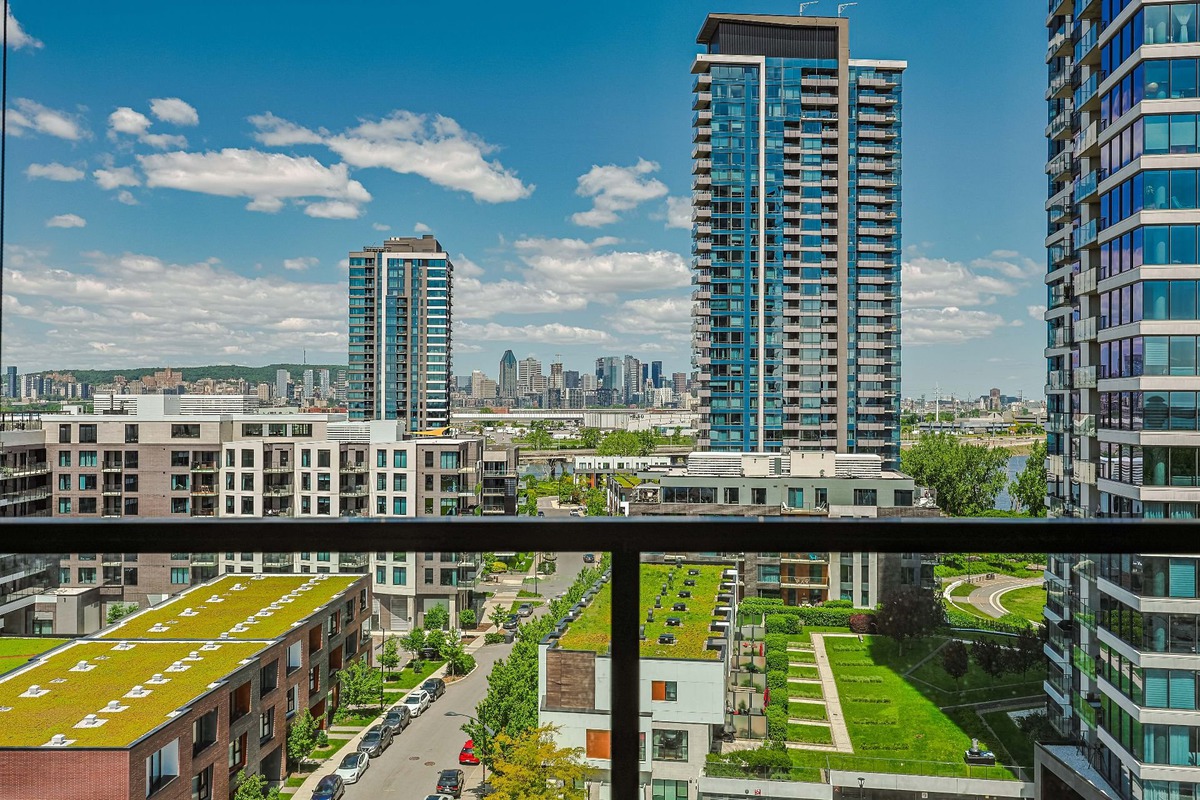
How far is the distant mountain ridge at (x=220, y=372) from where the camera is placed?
7.88 metres

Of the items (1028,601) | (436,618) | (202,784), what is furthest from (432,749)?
(1028,601)

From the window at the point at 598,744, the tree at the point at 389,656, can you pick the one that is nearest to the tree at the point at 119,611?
the tree at the point at 389,656

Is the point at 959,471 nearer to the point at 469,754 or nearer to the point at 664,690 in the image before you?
the point at 664,690

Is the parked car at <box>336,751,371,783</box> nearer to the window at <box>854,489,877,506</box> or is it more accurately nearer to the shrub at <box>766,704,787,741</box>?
the shrub at <box>766,704,787,741</box>

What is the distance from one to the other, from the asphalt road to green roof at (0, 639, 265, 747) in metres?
0.20

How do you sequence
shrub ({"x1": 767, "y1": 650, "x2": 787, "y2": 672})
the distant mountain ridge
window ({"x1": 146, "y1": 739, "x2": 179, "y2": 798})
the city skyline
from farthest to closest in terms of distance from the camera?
the city skyline → the distant mountain ridge → shrub ({"x1": 767, "y1": 650, "x2": 787, "y2": 672}) → window ({"x1": 146, "y1": 739, "x2": 179, "y2": 798})

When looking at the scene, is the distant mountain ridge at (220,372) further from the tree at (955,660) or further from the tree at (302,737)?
the tree at (955,660)

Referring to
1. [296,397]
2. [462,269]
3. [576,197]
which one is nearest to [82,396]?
[296,397]

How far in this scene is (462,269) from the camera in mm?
11438

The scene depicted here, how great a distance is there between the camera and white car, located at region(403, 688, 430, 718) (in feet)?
3.25

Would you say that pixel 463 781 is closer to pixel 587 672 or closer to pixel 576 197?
pixel 587 672

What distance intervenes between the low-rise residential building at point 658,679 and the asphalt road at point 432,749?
0.05 m

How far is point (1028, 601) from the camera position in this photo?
1044 mm

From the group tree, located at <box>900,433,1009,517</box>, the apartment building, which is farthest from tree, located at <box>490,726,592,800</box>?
tree, located at <box>900,433,1009,517</box>
